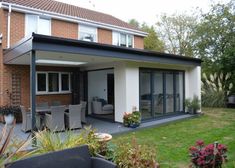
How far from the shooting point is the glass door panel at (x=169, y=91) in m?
12.6

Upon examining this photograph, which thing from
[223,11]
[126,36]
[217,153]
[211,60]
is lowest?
[217,153]

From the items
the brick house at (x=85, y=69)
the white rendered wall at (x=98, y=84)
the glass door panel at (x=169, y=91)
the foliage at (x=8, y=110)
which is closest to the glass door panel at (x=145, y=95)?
the brick house at (x=85, y=69)

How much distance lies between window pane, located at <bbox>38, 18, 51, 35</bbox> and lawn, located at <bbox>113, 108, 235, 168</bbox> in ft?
25.5

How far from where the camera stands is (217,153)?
3.88m

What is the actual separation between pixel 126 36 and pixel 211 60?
23.5 ft

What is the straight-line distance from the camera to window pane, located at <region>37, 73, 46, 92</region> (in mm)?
12641

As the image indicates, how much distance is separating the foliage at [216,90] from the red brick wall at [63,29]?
10.3 metres

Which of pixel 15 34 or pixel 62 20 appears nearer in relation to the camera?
pixel 15 34

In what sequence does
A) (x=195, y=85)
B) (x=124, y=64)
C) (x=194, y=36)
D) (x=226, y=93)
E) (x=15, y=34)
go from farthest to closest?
(x=194, y=36), (x=226, y=93), (x=195, y=85), (x=15, y=34), (x=124, y=64)

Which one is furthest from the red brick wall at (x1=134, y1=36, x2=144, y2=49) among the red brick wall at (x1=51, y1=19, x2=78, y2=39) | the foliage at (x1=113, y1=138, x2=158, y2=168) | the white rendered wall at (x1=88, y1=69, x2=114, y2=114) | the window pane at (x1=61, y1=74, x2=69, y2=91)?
the foliage at (x1=113, y1=138, x2=158, y2=168)

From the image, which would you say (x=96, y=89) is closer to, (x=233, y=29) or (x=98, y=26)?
(x=98, y=26)

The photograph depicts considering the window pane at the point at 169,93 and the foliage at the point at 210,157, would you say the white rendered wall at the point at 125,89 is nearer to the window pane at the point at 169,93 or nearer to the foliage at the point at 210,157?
the window pane at the point at 169,93

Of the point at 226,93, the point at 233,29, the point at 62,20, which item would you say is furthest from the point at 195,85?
the point at 62,20

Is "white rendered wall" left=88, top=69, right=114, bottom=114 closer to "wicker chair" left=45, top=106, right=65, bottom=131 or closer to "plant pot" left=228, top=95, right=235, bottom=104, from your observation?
"wicker chair" left=45, top=106, right=65, bottom=131
